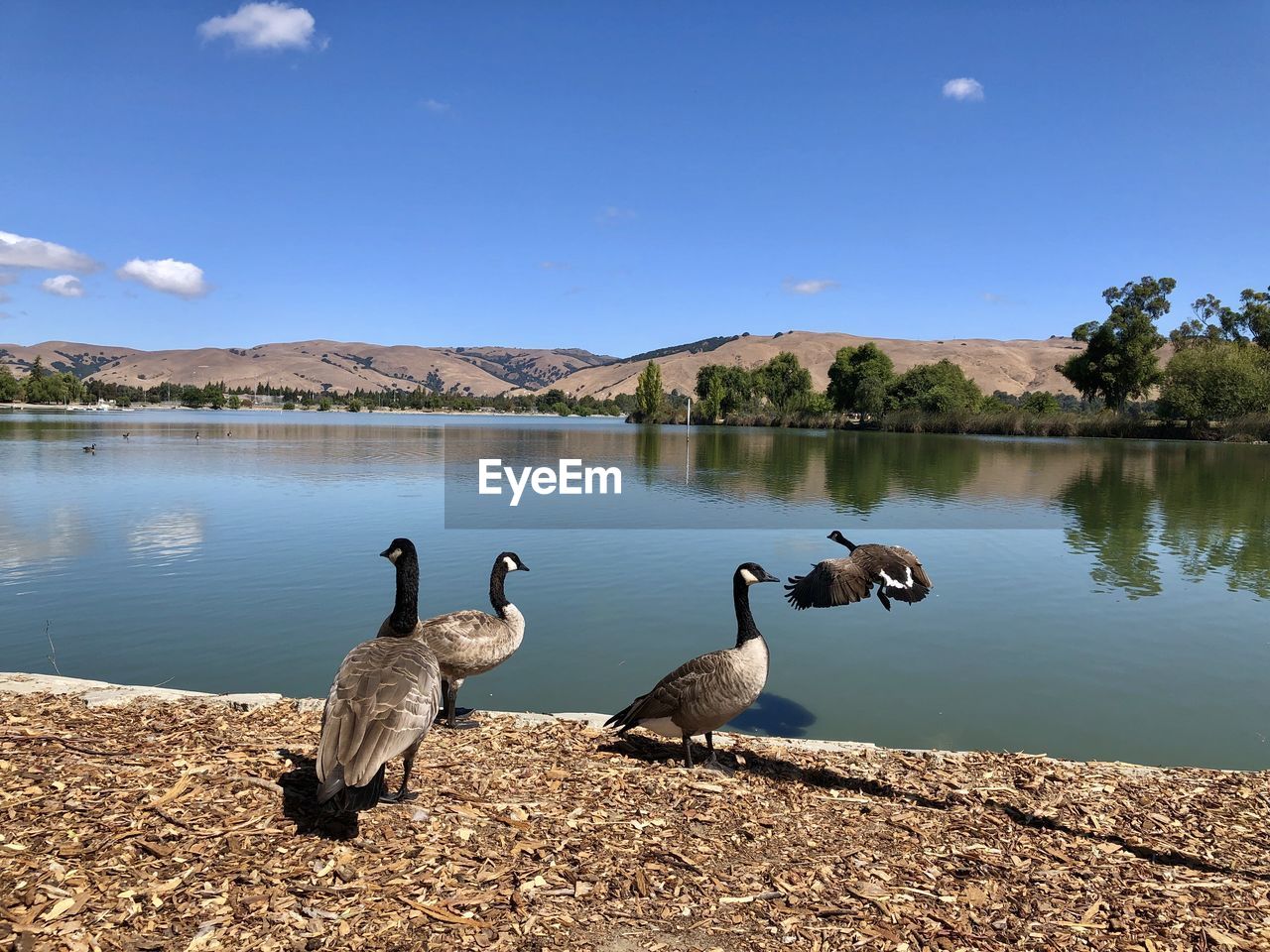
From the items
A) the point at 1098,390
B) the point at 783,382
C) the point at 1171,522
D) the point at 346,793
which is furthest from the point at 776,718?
the point at 783,382

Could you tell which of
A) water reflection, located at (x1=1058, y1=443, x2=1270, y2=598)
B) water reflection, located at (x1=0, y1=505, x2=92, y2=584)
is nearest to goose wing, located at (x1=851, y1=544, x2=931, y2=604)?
water reflection, located at (x1=1058, y1=443, x2=1270, y2=598)

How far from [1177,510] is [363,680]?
112ft

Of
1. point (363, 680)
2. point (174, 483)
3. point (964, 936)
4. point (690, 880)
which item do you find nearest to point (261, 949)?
point (363, 680)

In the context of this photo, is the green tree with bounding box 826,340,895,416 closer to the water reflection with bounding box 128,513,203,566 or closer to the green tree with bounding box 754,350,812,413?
the green tree with bounding box 754,350,812,413

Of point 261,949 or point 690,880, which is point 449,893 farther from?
point 690,880

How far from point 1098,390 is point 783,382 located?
6014 centimetres

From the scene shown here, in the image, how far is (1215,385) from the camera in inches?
3531

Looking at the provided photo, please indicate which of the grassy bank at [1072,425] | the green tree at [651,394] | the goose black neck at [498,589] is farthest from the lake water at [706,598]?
the green tree at [651,394]

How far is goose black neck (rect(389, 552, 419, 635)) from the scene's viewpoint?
695 centimetres

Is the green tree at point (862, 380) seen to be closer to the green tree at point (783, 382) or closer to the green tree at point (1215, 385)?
the green tree at point (783, 382)

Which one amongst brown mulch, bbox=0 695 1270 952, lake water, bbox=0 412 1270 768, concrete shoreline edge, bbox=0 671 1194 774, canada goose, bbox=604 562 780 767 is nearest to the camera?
brown mulch, bbox=0 695 1270 952

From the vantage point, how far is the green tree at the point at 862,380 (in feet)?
417

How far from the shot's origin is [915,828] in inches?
222

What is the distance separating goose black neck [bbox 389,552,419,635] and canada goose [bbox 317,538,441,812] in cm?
90
